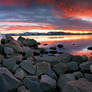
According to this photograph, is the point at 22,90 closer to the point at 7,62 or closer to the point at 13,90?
the point at 13,90

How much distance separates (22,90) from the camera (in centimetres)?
574

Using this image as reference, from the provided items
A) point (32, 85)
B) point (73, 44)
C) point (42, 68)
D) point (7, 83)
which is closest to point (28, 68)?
point (42, 68)

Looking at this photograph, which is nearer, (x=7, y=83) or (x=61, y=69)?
(x=7, y=83)

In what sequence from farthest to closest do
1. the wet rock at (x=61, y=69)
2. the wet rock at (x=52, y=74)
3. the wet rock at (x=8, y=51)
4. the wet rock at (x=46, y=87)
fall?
the wet rock at (x=8, y=51)
the wet rock at (x=61, y=69)
the wet rock at (x=52, y=74)
the wet rock at (x=46, y=87)

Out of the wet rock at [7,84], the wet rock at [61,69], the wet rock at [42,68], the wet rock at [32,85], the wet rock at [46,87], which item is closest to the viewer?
the wet rock at [7,84]

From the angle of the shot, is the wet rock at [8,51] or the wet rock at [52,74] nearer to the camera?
the wet rock at [52,74]

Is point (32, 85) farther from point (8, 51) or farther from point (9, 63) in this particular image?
point (8, 51)

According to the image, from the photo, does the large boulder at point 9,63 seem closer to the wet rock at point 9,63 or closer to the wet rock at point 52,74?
the wet rock at point 9,63

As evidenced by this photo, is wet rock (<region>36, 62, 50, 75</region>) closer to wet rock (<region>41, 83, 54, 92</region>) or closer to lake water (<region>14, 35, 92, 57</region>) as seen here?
wet rock (<region>41, 83, 54, 92</region>)

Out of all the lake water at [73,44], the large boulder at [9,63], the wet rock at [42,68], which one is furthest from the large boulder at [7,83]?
the lake water at [73,44]

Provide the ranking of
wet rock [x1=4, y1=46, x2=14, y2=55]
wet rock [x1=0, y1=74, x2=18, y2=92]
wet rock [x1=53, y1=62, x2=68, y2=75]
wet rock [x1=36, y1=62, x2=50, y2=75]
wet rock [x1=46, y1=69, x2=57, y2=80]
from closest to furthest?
wet rock [x1=0, y1=74, x2=18, y2=92] < wet rock [x1=46, y1=69, x2=57, y2=80] < wet rock [x1=36, y1=62, x2=50, y2=75] < wet rock [x1=53, y1=62, x2=68, y2=75] < wet rock [x1=4, y1=46, x2=14, y2=55]

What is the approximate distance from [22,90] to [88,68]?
4812 mm

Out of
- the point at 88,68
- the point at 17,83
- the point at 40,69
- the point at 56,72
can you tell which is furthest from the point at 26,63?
the point at 88,68

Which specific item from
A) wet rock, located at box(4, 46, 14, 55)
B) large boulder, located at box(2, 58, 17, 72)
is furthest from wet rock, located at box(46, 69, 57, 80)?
wet rock, located at box(4, 46, 14, 55)
